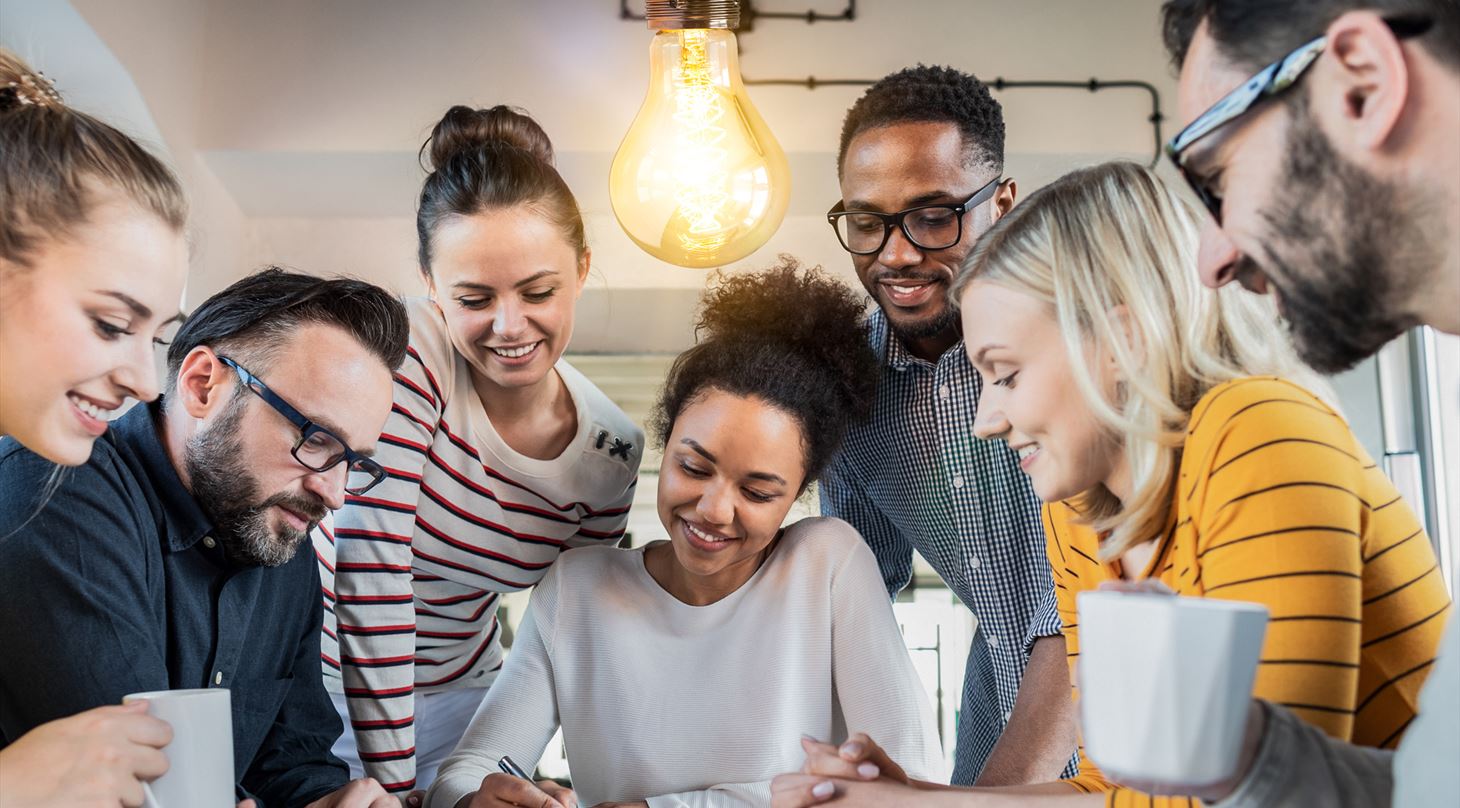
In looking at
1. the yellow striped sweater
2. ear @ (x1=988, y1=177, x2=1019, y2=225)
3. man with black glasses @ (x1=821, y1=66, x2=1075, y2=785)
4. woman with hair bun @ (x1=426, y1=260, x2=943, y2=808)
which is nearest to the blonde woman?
the yellow striped sweater

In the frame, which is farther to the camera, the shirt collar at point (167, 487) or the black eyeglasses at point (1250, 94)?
the shirt collar at point (167, 487)

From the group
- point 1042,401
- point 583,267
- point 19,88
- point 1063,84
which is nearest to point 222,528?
point 19,88

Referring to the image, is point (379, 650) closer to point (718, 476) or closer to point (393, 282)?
point (718, 476)

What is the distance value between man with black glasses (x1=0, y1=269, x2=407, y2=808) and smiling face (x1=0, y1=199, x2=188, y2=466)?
21cm

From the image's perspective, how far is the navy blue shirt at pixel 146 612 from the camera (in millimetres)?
1243

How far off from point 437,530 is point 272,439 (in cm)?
48

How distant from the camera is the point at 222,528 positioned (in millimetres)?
1454

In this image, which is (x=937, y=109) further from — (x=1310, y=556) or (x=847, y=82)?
(x=847, y=82)

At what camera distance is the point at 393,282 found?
377 centimetres

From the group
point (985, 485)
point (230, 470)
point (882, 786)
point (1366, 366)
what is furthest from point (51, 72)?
point (1366, 366)

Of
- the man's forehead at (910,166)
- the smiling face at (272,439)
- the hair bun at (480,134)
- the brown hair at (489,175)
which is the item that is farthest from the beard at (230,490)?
the man's forehead at (910,166)

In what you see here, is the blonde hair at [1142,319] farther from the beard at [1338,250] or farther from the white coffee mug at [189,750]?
the white coffee mug at [189,750]

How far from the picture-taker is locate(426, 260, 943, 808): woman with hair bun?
167 cm

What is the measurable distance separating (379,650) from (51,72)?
1891 mm
